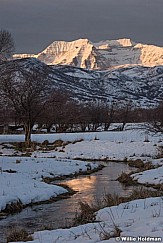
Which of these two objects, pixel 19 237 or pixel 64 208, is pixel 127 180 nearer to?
pixel 64 208

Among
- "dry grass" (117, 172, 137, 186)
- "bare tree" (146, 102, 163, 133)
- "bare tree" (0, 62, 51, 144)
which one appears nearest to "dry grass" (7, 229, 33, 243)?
"dry grass" (117, 172, 137, 186)

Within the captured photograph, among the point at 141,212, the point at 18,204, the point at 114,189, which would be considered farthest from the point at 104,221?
the point at 114,189

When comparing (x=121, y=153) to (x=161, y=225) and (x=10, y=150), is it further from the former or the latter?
(x=161, y=225)

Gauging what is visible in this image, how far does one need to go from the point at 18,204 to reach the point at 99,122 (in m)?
61.3

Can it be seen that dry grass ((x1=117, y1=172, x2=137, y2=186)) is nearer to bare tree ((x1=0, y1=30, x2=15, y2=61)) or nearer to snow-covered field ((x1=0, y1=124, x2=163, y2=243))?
snow-covered field ((x1=0, y1=124, x2=163, y2=243))

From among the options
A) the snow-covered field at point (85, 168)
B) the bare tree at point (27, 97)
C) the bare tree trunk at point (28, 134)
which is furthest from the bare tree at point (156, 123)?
the bare tree at point (27, 97)

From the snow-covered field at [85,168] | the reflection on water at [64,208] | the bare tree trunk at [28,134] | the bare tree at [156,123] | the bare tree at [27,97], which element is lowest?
the reflection on water at [64,208]

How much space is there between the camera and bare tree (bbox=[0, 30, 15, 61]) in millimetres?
35938

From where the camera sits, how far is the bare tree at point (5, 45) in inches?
1415

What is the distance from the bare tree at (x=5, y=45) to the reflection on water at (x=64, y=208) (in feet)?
51.8

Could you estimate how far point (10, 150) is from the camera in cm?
4100

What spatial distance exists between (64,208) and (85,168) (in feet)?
42.5

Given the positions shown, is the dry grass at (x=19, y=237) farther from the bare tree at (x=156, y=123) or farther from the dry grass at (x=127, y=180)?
the bare tree at (x=156, y=123)

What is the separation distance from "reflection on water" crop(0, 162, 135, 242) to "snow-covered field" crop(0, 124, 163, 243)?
1.06 m
